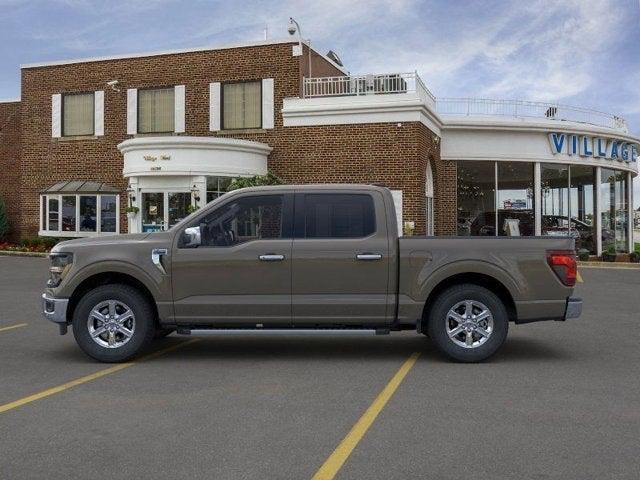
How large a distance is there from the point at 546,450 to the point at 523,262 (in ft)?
10.7

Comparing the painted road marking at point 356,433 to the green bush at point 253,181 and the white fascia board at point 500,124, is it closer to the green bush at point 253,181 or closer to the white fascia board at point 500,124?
the green bush at point 253,181

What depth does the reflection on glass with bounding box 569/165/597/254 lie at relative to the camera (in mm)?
27406

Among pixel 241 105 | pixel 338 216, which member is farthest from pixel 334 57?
pixel 338 216

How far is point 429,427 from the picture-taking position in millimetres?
5348

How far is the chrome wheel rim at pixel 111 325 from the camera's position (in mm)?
7848

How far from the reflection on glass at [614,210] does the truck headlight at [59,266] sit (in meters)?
23.9

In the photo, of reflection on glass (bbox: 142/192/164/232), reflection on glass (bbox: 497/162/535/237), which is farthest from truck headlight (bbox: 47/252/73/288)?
reflection on glass (bbox: 497/162/535/237)

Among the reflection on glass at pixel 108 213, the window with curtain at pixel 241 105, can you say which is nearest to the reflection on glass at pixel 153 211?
the reflection on glass at pixel 108 213

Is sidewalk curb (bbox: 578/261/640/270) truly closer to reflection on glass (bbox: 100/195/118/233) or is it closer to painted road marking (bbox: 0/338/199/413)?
reflection on glass (bbox: 100/195/118/233)

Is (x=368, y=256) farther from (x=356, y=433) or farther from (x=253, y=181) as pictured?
(x=253, y=181)

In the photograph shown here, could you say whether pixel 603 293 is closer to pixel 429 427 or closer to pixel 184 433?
pixel 429 427

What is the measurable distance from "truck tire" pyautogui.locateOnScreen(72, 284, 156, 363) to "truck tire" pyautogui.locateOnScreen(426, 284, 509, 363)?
3191 millimetres

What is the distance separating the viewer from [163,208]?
918 inches

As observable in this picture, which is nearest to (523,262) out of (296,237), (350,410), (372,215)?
(372,215)
